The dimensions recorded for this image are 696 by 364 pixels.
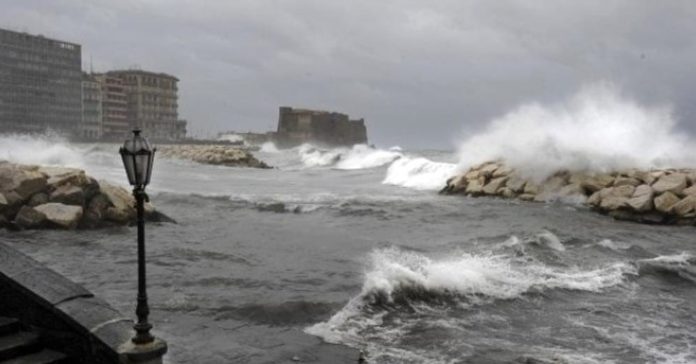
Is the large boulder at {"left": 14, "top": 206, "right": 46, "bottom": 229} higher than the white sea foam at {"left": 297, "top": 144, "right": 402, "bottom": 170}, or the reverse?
the white sea foam at {"left": 297, "top": 144, "right": 402, "bottom": 170}

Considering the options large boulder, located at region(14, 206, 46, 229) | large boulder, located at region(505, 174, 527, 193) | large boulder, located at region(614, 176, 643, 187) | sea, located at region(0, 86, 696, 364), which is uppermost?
large boulder, located at region(614, 176, 643, 187)

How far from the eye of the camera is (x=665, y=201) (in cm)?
1680

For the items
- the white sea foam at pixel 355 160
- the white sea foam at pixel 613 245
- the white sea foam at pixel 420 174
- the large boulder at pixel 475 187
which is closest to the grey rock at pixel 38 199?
the white sea foam at pixel 613 245

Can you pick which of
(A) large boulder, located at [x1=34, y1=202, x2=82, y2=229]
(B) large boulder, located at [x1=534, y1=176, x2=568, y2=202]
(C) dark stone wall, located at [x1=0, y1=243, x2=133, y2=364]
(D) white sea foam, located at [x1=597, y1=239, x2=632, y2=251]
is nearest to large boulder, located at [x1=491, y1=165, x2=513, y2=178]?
(B) large boulder, located at [x1=534, y1=176, x2=568, y2=202]

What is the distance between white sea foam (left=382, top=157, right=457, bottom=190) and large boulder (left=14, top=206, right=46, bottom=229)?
1786 centimetres

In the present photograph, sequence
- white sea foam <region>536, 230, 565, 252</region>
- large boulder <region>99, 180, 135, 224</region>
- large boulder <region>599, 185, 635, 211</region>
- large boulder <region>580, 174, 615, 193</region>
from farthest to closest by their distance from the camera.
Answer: large boulder <region>580, 174, 615, 193</region> → large boulder <region>599, 185, 635, 211</region> → large boulder <region>99, 180, 135, 224</region> → white sea foam <region>536, 230, 565, 252</region>

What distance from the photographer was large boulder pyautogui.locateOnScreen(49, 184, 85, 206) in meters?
13.8

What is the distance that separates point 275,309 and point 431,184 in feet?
69.7

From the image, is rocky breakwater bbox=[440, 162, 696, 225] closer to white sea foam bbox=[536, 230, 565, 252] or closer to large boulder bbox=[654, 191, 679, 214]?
large boulder bbox=[654, 191, 679, 214]

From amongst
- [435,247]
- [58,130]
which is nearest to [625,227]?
[435,247]

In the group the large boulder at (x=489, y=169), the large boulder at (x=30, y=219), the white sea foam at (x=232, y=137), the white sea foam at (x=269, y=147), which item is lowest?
the large boulder at (x=30, y=219)

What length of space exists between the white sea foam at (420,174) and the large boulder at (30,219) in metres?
17.9

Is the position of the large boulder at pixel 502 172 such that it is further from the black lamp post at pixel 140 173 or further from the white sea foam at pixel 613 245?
the black lamp post at pixel 140 173

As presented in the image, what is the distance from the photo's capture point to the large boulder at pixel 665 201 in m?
16.5
